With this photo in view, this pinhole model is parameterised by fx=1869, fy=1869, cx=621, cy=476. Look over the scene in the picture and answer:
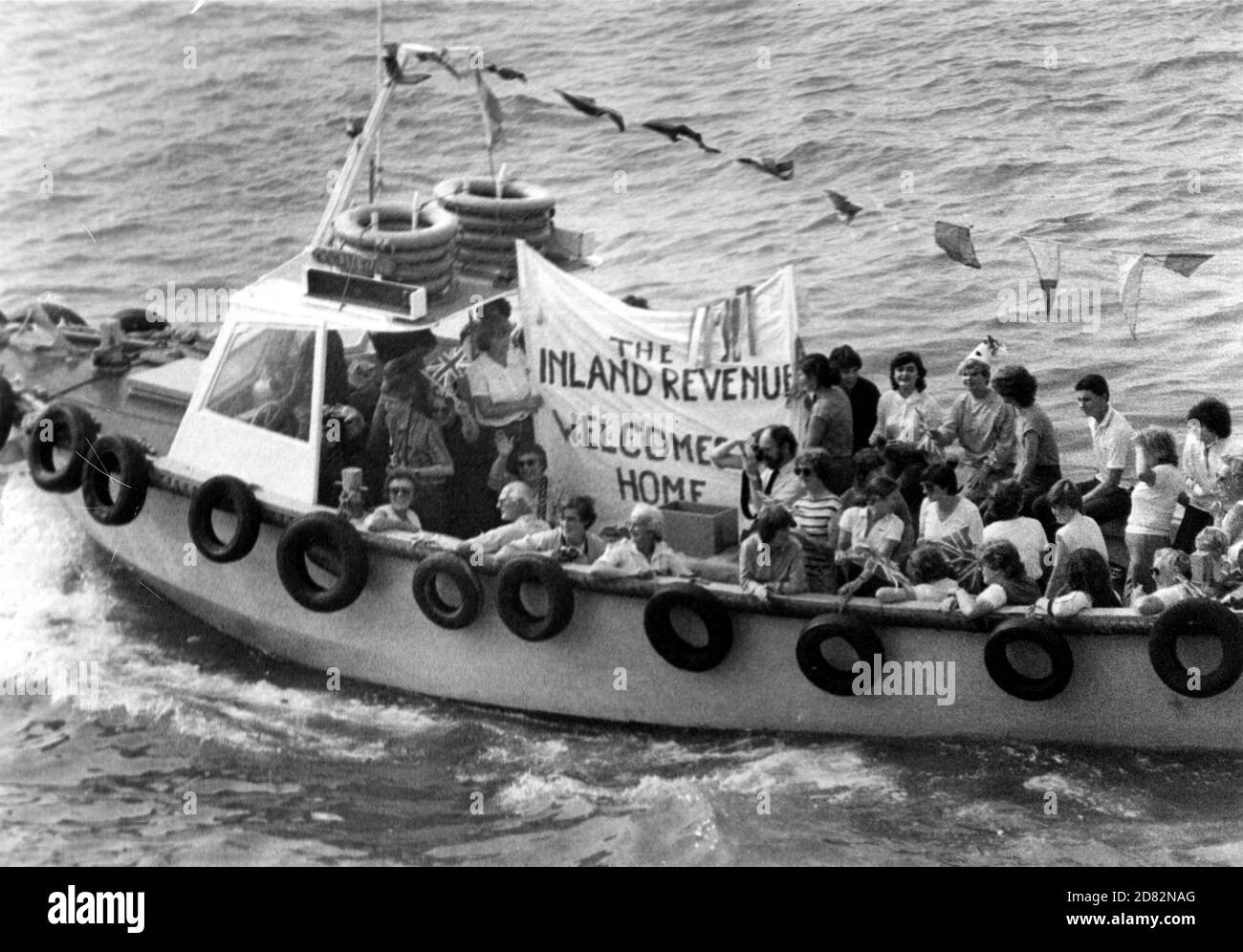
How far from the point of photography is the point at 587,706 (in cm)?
1075

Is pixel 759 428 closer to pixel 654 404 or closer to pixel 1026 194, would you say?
pixel 654 404

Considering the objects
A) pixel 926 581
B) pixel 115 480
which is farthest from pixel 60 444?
pixel 926 581

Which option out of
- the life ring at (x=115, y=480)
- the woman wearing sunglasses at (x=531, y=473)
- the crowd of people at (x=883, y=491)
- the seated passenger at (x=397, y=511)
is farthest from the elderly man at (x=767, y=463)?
the life ring at (x=115, y=480)

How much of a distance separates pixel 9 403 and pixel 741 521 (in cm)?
482

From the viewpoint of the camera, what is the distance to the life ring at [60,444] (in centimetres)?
1146

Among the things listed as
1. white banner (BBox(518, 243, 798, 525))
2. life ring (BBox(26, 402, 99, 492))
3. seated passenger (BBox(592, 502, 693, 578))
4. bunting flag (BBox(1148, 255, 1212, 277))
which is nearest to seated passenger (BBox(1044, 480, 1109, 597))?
white banner (BBox(518, 243, 798, 525))

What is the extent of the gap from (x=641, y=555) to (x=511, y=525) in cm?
81

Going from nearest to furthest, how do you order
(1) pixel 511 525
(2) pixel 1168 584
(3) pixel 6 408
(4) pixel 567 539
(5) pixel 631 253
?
1. (2) pixel 1168 584
2. (4) pixel 567 539
3. (1) pixel 511 525
4. (3) pixel 6 408
5. (5) pixel 631 253

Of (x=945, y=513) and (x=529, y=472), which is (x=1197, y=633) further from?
(x=529, y=472)

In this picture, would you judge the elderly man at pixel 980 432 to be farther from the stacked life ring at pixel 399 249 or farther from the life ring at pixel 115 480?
the life ring at pixel 115 480

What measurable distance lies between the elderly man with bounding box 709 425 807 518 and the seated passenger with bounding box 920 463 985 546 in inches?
27.9

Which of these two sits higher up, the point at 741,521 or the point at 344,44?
the point at 344,44

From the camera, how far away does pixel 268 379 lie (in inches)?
443
